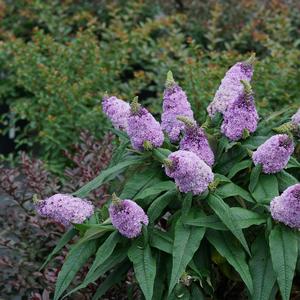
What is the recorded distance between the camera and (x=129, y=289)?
280cm

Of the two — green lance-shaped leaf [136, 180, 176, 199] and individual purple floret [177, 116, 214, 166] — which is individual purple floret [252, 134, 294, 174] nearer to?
individual purple floret [177, 116, 214, 166]

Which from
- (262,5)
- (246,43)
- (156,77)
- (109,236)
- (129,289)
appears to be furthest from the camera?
(262,5)

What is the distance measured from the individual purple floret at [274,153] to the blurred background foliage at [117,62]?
178 centimetres

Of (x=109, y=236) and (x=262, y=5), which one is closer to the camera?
(x=109, y=236)

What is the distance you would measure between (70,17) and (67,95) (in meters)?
2.15

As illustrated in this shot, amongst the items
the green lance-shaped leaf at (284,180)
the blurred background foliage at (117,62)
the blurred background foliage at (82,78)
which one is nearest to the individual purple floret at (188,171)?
the green lance-shaped leaf at (284,180)

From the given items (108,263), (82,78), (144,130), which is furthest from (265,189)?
(82,78)

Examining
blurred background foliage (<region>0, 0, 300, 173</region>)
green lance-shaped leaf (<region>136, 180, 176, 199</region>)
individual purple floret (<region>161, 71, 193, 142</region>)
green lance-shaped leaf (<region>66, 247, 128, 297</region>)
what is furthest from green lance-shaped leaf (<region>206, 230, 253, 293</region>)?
blurred background foliage (<region>0, 0, 300, 173</region>)

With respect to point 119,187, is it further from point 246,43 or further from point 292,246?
point 246,43

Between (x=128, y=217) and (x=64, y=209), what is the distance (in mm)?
284

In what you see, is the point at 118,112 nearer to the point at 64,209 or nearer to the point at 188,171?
the point at 64,209

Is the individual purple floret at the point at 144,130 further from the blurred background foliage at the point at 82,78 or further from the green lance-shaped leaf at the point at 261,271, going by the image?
the blurred background foliage at the point at 82,78

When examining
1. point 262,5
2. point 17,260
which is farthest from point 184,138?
point 262,5

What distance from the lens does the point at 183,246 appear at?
2303mm
